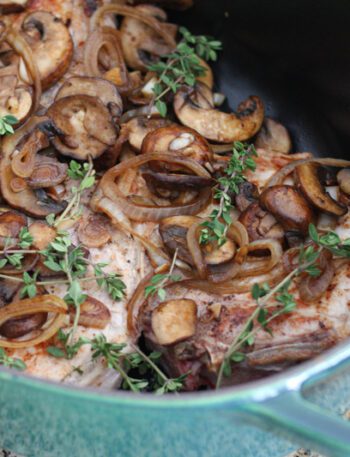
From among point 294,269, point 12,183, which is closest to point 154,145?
point 12,183

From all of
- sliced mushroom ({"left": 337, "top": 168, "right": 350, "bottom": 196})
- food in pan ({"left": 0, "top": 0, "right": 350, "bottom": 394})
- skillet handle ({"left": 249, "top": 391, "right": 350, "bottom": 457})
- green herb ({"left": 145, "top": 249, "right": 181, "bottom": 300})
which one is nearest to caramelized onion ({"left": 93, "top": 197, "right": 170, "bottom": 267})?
food in pan ({"left": 0, "top": 0, "right": 350, "bottom": 394})

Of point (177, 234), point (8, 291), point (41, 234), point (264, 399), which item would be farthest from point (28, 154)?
point (264, 399)

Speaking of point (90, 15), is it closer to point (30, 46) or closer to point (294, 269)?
point (30, 46)

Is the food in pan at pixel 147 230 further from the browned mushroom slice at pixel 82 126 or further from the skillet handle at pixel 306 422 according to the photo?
the skillet handle at pixel 306 422

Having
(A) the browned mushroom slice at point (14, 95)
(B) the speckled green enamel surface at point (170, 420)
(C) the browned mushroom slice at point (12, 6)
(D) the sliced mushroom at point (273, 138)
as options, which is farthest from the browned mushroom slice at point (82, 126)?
(B) the speckled green enamel surface at point (170, 420)

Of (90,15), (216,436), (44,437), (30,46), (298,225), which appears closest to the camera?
(216,436)
